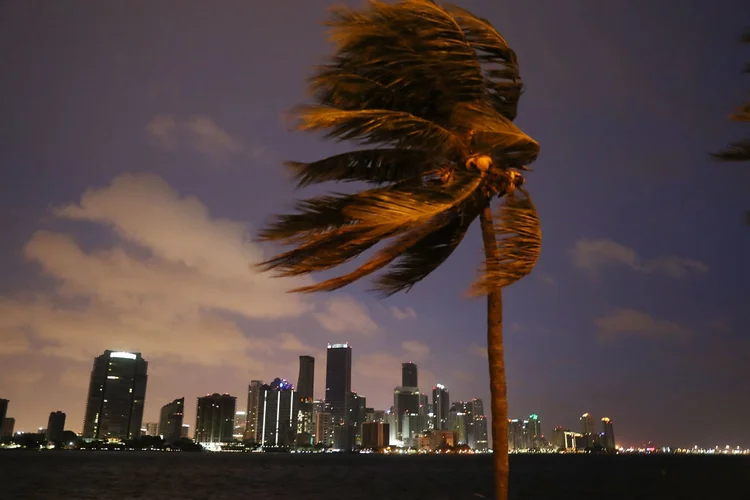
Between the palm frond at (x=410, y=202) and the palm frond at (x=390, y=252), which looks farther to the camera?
the palm frond at (x=390, y=252)

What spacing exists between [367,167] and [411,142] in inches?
18.9

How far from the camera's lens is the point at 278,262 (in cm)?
427

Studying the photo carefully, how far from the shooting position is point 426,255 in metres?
5.21

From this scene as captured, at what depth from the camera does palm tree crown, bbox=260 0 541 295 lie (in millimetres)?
4289

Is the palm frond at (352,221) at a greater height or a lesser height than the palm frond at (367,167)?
lesser

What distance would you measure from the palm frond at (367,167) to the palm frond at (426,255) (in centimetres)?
56

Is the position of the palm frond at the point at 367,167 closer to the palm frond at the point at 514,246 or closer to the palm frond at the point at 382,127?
the palm frond at the point at 382,127

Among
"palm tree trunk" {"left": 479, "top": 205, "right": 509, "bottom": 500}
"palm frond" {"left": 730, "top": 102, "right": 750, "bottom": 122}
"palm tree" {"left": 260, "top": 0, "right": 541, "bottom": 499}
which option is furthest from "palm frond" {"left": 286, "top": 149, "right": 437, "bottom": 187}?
"palm frond" {"left": 730, "top": 102, "right": 750, "bottom": 122}

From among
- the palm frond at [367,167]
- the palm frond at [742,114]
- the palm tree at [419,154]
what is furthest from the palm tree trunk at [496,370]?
the palm frond at [742,114]

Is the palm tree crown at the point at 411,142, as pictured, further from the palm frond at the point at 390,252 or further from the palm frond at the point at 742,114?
the palm frond at the point at 742,114

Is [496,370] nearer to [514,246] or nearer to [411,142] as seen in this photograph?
[514,246]

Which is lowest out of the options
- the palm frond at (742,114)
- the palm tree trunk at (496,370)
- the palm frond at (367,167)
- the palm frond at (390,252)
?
the palm tree trunk at (496,370)

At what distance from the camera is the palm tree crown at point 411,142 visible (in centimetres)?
429

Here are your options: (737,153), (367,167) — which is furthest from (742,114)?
(367,167)
